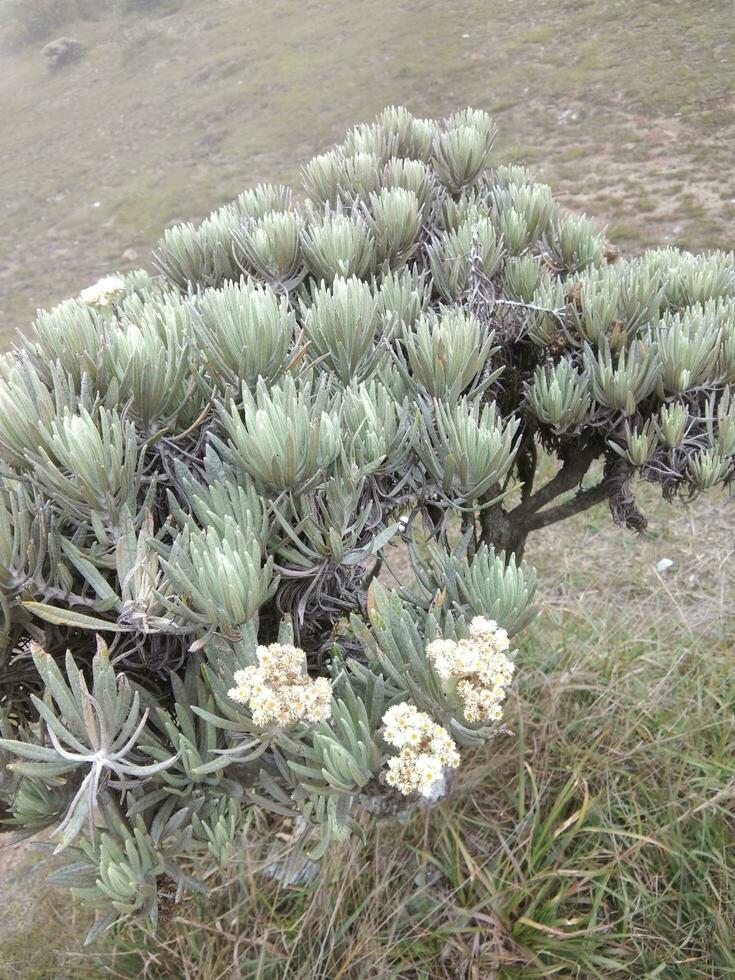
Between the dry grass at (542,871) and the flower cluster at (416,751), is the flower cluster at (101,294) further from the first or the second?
the dry grass at (542,871)

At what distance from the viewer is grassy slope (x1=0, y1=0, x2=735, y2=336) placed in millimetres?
8234

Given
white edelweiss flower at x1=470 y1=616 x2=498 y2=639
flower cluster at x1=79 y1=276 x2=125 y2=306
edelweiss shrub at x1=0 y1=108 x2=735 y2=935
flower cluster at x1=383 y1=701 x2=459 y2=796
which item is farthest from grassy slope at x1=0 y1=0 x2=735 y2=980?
flower cluster at x1=79 y1=276 x2=125 y2=306

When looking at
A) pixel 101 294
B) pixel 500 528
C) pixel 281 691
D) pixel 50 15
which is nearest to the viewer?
pixel 281 691

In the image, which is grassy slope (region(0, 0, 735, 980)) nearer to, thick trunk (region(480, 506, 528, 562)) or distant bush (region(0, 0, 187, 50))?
thick trunk (region(480, 506, 528, 562))

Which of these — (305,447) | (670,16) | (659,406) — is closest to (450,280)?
(659,406)

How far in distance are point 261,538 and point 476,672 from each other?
13.4 inches

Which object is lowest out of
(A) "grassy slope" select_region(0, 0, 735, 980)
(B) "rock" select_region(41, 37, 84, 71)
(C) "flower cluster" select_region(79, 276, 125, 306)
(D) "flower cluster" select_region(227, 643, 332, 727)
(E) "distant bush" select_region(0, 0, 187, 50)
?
(A) "grassy slope" select_region(0, 0, 735, 980)

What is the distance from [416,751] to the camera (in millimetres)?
871

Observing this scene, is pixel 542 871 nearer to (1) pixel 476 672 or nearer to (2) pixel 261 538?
(1) pixel 476 672

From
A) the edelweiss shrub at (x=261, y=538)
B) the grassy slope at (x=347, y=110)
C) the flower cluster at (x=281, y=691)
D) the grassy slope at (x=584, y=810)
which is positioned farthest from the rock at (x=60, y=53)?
the flower cluster at (x=281, y=691)

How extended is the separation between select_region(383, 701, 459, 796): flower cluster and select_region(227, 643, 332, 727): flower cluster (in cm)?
9

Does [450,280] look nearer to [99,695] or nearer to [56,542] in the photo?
[56,542]

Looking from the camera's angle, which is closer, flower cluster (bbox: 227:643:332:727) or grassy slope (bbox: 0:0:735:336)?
flower cluster (bbox: 227:643:332:727)

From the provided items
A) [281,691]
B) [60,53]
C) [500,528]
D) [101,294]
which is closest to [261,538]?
[281,691]
